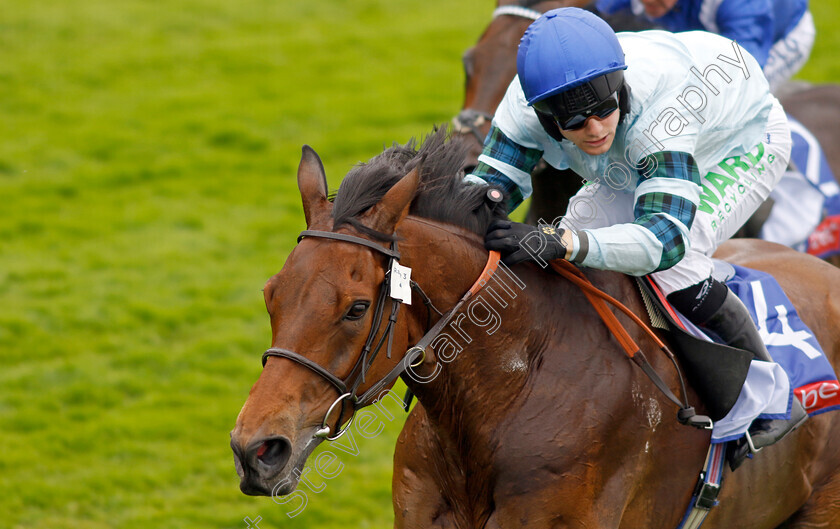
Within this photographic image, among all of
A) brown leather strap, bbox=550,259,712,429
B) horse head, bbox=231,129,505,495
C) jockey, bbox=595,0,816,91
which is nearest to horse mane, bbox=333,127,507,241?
horse head, bbox=231,129,505,495

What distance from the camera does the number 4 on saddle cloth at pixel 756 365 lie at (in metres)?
2.98

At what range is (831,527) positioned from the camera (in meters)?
3.60

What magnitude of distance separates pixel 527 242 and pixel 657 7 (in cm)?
283

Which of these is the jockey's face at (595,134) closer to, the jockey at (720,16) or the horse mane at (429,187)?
the horse mane at (429,187)

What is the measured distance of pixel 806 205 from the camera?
546 cm

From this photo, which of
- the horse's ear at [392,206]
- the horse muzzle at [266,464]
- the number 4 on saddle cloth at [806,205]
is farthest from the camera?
the number 4 on saddle cloth at [806,205]

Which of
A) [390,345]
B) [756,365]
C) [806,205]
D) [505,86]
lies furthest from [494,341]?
[806,205]

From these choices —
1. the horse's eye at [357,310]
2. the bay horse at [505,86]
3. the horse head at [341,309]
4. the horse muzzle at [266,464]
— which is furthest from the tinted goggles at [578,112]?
the bay horse at [505,86]

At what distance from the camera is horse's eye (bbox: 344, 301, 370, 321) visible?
2400 millimetres

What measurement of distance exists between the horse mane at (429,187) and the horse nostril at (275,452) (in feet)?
1.79

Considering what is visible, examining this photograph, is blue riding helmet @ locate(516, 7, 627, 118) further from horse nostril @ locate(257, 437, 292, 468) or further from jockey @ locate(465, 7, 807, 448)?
horse nostril @ locate(257, 437, 292, 468)

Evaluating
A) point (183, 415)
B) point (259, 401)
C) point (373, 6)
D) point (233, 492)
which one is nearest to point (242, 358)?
point (183, 415)

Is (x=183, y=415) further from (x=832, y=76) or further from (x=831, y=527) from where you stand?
(x=832, y=76)

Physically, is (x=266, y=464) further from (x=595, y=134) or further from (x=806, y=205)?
(x=806, y=205)
